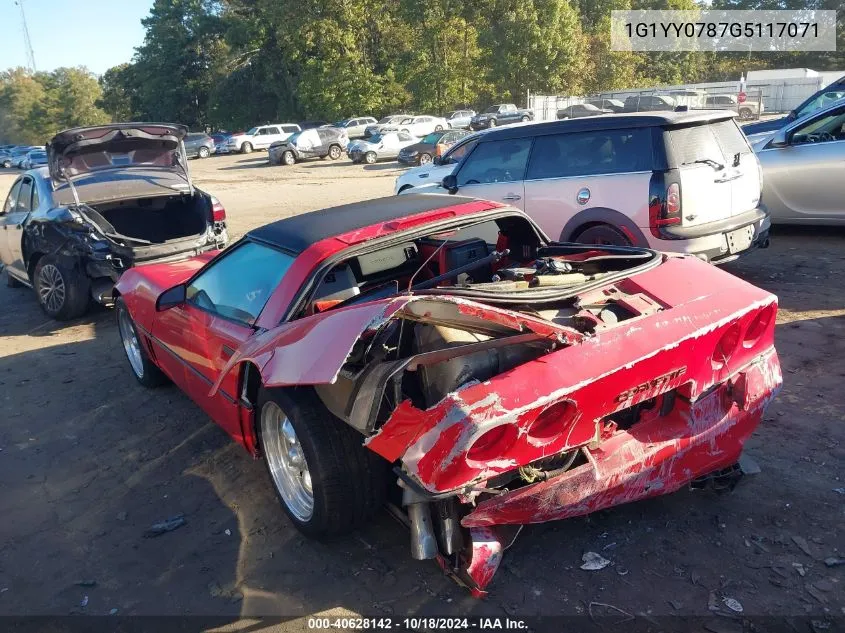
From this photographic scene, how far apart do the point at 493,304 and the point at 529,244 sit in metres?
1.71

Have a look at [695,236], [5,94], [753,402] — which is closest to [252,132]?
[695,236]

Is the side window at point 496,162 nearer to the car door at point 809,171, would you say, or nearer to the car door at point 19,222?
the car door at point 809,171

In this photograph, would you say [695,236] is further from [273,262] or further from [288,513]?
[288,513]

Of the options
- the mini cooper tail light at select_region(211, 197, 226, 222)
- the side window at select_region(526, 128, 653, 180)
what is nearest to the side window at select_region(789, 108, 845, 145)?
the side window at select_region(526, 128, 653, 180)

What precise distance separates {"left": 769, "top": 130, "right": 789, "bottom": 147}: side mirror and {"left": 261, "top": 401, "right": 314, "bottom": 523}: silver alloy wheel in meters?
7.51

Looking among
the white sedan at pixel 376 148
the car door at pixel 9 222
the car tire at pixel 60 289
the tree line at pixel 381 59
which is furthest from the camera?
the tree line at pixel 381 59

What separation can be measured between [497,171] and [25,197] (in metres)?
5.79

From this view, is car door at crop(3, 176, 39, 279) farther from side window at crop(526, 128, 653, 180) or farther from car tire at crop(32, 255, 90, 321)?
side window at crop(526, 128, 653, 180)

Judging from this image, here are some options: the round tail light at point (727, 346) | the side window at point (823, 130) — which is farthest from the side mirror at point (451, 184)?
the round tail light at point (727, 346)

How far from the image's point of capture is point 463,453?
2.35 metres

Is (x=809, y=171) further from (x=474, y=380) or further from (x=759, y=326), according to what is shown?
(x=474, y=380)

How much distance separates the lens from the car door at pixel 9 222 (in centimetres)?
832

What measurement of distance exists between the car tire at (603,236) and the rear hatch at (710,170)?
0.59 m

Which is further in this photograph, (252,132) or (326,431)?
(252,132)
